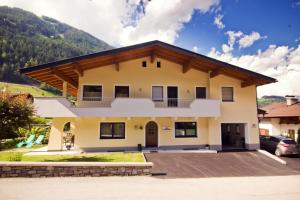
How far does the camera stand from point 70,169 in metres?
11.1

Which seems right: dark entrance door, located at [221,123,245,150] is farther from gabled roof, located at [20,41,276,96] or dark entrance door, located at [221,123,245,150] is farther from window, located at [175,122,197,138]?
gabled roof, located at [20,41,276,96]

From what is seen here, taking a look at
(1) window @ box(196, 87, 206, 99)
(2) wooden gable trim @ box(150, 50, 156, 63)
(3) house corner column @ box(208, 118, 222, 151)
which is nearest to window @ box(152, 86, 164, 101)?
(2) wooden gable trim @ box(150, 50, 156, 63)

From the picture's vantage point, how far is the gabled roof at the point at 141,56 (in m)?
17.5

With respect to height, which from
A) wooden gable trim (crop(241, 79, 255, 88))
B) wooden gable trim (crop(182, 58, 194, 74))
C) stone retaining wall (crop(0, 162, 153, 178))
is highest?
wooden gable trim (crop(182, 58, 194, 74))

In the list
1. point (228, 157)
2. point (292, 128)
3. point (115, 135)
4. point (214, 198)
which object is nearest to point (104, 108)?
point (115, 135)

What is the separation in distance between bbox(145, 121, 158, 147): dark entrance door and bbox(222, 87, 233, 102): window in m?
6.59

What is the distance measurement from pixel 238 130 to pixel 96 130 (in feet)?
42.7

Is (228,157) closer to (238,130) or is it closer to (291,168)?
(291,168)

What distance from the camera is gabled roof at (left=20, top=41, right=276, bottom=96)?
1755cm

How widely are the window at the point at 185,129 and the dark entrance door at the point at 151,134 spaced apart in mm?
1776

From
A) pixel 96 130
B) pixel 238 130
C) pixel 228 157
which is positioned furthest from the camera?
pixel 238 130

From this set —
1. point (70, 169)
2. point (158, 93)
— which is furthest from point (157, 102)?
point (70, 169)

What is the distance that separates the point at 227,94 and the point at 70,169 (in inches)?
588

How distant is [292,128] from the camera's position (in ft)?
87.3
